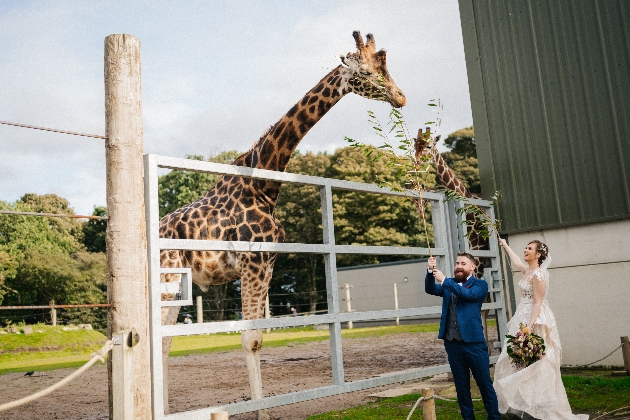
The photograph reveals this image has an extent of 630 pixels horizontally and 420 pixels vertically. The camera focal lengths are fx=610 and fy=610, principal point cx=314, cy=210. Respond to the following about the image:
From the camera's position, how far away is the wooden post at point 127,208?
12.3 ft

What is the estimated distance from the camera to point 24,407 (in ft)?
25.2

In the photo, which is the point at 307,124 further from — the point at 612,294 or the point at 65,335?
the point at 65,335

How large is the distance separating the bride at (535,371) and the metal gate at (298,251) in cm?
103

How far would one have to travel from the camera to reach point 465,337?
15.3 feet

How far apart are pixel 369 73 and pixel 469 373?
9.63 feet

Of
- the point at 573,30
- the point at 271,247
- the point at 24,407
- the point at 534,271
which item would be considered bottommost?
the point at 24,407

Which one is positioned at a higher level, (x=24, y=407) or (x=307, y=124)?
(x=307, y=124)

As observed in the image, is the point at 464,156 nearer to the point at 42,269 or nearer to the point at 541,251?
the point at 42,269

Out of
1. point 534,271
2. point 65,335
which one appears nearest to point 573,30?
point 534,271

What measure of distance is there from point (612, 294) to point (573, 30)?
343 centimetres

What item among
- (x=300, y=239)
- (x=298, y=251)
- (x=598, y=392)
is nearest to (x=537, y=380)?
(x=598, y=392)

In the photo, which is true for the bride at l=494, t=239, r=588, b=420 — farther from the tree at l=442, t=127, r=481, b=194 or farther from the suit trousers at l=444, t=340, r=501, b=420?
the tree at l=442, t=127, r=481, b=194

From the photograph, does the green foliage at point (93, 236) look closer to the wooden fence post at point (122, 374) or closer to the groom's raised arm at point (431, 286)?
the groom's raised arm at point (431, 286)

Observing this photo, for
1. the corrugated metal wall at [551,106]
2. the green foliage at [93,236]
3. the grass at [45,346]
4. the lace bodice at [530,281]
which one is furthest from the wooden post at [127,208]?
the green foliage at [93,236]
